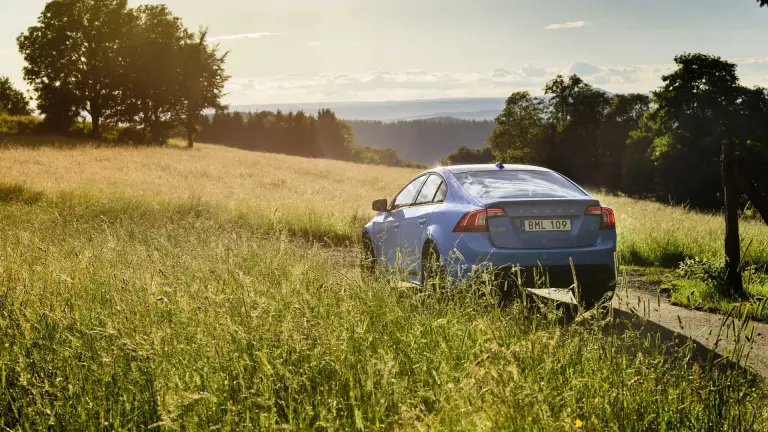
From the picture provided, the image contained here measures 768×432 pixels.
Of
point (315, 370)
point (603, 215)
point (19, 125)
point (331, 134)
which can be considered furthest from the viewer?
point (331, 134)

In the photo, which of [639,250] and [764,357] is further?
[639,250]

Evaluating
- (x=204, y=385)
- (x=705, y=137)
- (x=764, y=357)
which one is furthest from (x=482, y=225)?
(x=705, y=137)

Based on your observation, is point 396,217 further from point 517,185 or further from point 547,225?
point 547,225

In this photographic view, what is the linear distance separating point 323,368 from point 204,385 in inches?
25.3

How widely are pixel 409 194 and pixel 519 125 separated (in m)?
60.2

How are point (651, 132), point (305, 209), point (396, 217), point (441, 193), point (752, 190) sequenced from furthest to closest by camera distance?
point (651, 132) → point (305, 209) → point (396, 217) → point (441, 193) → point (752, 190)

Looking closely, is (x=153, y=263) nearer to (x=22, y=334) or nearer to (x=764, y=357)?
(x=22, y=334)

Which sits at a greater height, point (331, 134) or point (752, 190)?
point (331, 134)

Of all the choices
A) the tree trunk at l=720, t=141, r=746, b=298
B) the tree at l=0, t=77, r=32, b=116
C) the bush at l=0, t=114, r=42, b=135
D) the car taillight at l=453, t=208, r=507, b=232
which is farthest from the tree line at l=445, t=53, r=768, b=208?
the tree at l=0, t=77, r=32, b=116

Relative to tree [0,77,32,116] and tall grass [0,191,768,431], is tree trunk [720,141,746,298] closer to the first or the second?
tall grass [0,191,768,431]

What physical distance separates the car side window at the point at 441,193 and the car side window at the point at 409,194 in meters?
0.72


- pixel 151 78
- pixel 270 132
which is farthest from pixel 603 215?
pixel 270 132

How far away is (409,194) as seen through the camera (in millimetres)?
8648

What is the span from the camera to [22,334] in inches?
180
